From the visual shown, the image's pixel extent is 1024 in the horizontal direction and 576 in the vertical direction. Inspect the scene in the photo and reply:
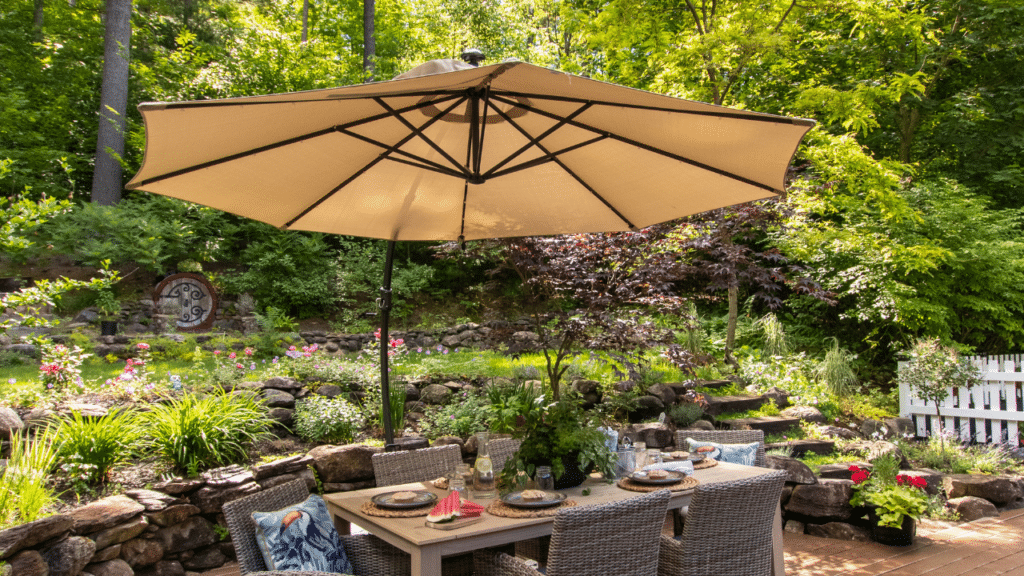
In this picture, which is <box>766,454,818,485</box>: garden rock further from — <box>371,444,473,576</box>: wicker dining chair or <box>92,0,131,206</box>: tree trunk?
<box>92,0,131,206</box>: tree trunk

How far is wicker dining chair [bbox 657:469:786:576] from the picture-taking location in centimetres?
252

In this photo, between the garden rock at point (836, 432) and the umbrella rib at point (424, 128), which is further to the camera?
the garden rock at point (836, 432)

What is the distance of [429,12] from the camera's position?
13.5 m

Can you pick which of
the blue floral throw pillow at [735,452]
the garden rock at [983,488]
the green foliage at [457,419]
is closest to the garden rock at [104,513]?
the green foliage at [457,419]

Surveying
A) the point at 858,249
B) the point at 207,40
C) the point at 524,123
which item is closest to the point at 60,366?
the point at 524,123

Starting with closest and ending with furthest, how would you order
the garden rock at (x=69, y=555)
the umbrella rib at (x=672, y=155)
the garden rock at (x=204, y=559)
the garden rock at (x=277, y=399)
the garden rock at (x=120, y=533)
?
the umbrella rib at (x=672, y=155) → the garden rock at (x=69, y=555) → the garden rock at (x=120, y=533) → the garden rock at (x=204, y=559) → the garden rock at (x=277, y=399)

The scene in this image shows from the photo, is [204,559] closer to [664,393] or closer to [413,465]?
[413,465]

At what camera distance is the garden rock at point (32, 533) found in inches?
112

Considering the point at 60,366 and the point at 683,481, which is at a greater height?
the point at 60,366

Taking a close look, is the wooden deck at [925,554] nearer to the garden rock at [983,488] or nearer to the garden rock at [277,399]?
the garden rock at [983,488]

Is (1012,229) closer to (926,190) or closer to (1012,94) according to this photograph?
(926,190)

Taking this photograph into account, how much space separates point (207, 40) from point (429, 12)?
441 centimetres

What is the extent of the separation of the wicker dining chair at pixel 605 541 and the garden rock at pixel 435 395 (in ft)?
10.4

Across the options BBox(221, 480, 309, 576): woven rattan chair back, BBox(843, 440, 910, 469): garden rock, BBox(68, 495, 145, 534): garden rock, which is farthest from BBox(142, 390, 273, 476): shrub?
BBox(843, 440, 910, 469): garden rock
